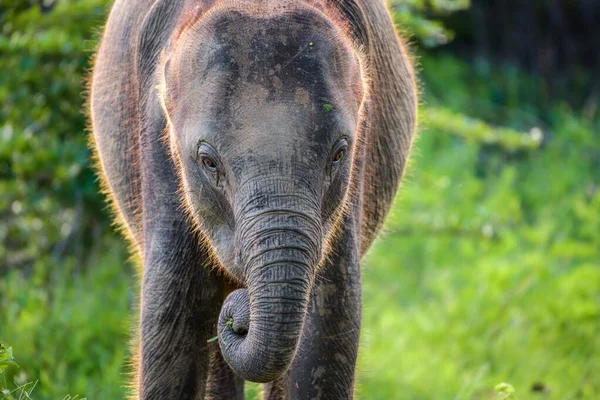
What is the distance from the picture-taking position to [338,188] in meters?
3.71

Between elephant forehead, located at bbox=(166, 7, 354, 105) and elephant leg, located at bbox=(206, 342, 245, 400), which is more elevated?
elephant forehead, located at bbox=(166, 7, 354, 105)

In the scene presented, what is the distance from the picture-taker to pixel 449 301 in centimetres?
816

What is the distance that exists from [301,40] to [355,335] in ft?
3.66

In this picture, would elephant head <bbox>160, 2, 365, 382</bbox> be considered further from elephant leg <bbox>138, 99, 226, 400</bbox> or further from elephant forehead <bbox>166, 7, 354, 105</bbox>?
elephant leg <bbox>138, 99, 226, 400</bbox>

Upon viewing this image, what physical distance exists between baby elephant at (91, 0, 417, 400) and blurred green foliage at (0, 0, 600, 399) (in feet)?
4.28

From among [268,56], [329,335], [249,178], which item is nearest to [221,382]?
[329,335]

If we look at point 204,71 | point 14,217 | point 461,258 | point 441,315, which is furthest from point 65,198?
point 204,71

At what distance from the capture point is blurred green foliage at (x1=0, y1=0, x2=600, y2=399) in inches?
257

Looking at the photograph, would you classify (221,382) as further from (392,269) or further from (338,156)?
(392,269)

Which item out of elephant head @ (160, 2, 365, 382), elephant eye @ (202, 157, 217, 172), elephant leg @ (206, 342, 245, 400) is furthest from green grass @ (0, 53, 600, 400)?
elephant eye @ (202, 157, 217, 172)

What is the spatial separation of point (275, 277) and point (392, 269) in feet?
19.4

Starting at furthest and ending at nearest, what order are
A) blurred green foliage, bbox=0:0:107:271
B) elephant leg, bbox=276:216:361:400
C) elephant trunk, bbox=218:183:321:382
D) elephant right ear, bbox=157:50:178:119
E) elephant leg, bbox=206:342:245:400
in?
1. blurred green foliage, bbox=0:0:107:271
2. elephant leg, bbox=206:342:245:400
3. elephant leg, bbox=276:216:361:400
4. elephant right ear, bbox=157:50:178:119
5. elephant trunk, bbox=218:183:321:382

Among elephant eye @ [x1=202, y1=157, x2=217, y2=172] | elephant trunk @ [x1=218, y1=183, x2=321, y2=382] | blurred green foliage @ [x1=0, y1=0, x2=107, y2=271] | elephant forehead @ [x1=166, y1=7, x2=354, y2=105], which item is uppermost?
elephant forehead @ [x1=166, y1=7, x2=354, y2=105]

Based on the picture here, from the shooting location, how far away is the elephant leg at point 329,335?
3967mm
